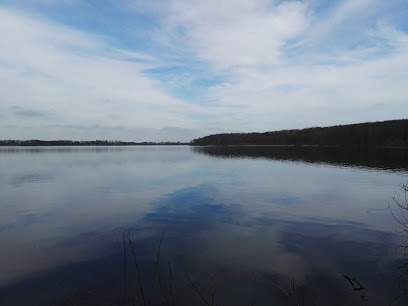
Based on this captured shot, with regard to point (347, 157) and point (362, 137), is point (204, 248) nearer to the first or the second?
point (347, 157)

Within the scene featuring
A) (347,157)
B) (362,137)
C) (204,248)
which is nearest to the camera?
(204,248)

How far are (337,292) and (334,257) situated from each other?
5.98ft

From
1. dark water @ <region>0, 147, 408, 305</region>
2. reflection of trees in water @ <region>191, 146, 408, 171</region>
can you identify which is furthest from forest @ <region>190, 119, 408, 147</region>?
dark water @ <region>0, 147, 408, 305</region>

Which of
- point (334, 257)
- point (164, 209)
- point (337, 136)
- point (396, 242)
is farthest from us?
point (337, 136)

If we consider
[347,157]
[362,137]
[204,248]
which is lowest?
[347,157]

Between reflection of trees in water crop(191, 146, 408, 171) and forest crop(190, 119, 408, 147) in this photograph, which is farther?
forest crop(190, 119, 408, 147)

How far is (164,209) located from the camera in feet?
40.0

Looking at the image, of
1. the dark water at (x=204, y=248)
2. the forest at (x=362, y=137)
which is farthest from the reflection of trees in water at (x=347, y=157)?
the forest at (x=362, y=137)

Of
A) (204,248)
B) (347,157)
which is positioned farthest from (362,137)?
(204,248)

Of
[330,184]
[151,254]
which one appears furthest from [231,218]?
[330,184]

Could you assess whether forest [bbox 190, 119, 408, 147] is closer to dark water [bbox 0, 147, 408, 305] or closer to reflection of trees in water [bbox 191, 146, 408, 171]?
reflection of trees in water [bbox 191, 146, 408, 171]

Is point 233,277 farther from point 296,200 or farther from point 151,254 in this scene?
point 296,200

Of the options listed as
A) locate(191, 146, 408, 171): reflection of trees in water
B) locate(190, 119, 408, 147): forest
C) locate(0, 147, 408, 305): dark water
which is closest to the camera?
locate(0, 147, 408, 305): dark water

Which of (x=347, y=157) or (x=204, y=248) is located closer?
(x=204, y=248)
